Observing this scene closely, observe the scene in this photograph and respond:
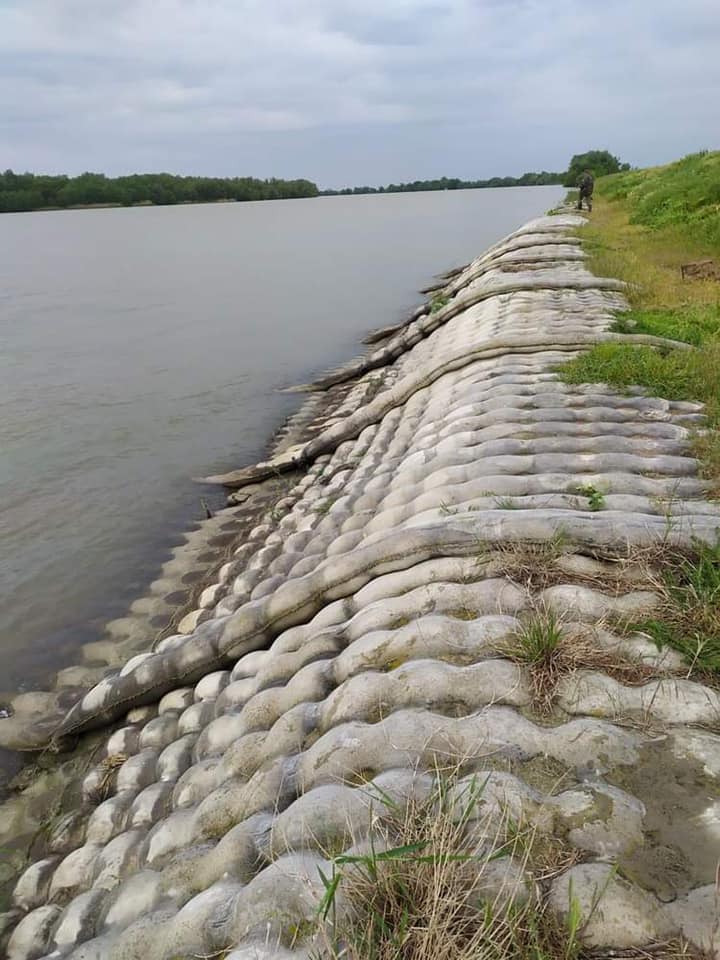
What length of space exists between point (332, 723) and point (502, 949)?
1.44 metres

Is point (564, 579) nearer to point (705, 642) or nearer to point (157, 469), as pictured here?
point (705, 642)

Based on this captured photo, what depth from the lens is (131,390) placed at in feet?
55.7

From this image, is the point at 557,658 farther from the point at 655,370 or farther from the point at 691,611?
the point at 655,370

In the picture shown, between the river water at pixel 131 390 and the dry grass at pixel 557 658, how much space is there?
5309 mm

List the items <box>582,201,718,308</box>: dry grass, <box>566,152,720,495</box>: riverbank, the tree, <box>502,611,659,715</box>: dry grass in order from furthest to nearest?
the tree < <box>582,201,718,308</box>: dry grass < <box>566,152,720,495</box>: riverbank < <box>502,611,659,715</box>: dry grass

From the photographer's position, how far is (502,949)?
6.02 ft

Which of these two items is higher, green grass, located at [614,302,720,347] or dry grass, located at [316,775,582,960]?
green grass, located at [614,302,720,347]

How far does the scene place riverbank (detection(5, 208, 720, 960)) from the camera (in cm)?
221

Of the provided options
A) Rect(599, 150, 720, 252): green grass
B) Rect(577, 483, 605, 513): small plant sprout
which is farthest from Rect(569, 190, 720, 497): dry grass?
Rect(577, 483, 605, 513): small plant sprout

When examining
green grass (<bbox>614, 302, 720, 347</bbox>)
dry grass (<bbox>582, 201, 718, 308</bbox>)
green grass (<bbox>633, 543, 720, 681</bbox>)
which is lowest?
green grass (<bbox>633, 543, 720, 681</bbox>)

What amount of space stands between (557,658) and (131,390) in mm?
15713

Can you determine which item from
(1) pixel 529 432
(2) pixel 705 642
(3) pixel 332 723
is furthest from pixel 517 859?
(1) pixel 529 432

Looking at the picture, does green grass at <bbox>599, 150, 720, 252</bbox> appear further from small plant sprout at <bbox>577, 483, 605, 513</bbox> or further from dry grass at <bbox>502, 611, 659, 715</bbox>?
dry grass at <bbox>502, 611, 659, 715</bbox>

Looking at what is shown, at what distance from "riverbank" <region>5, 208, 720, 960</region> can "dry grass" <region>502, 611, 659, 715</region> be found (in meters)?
0.01
